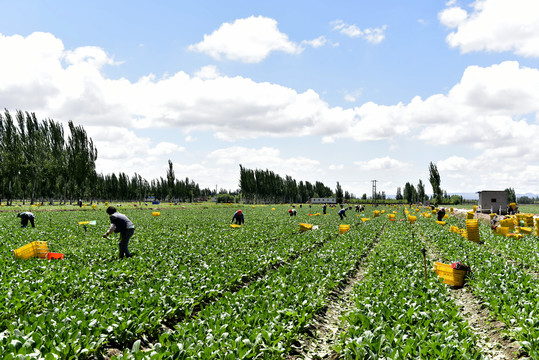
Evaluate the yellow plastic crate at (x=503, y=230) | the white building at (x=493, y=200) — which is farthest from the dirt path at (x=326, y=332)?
the white building at (x=493, y=200)

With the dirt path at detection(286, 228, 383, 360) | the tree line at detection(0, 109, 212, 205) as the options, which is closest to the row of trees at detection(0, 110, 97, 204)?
the tree line at detection(0, 109, 212, 205)

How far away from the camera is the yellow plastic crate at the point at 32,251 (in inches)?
502

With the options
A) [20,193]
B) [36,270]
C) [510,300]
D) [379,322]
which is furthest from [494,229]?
[20,193]

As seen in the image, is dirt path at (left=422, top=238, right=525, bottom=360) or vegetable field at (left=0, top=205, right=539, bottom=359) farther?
dirt path at (left=422, top=238, right=525, bottom=360)

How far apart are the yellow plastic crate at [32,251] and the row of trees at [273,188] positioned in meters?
109

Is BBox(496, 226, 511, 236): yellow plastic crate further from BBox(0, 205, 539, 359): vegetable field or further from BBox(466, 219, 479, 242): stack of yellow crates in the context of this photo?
BBox(0, 205, 539, 359): vegetable field

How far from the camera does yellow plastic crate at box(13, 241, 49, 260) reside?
1275cm

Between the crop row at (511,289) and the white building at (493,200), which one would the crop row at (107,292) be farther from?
the white building at (493,200)

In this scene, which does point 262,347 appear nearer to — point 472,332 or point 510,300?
point 472,332

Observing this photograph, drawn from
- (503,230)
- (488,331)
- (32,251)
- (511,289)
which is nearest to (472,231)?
(503,230)

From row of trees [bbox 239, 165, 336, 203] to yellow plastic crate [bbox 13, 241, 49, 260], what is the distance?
359ft

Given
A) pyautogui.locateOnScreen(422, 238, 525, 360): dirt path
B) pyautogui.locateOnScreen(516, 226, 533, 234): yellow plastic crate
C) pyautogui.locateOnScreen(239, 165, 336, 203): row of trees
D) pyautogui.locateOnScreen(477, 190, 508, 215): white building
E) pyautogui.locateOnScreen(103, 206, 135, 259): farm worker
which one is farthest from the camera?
pyautogui.locateOnScreen(239, 165, 336, 203): row of trees

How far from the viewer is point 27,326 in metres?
6.06

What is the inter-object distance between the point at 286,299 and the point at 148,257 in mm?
7685
